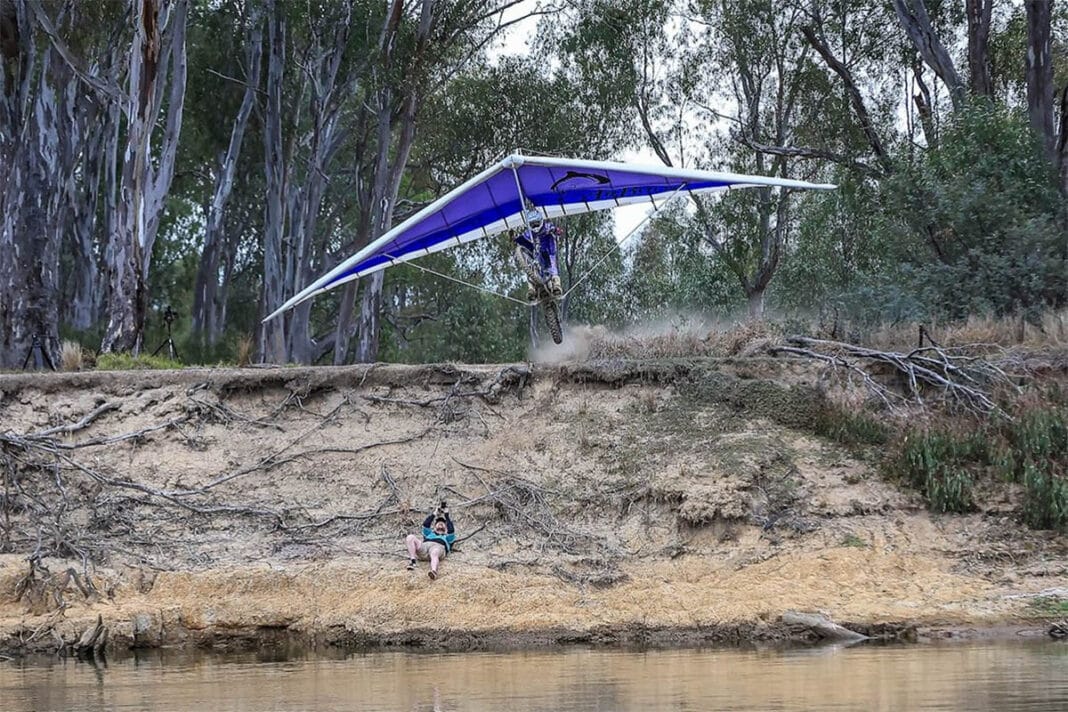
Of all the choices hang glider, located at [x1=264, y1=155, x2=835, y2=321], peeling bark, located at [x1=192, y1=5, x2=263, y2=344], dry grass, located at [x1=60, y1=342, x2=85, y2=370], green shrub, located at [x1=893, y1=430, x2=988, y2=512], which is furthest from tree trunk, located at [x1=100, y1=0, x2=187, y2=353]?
green shrub, located at [x1=893, y1=430, x2=988, y2=512]

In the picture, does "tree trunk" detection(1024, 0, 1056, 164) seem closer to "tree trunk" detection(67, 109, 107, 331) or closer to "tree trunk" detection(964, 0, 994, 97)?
"tree trunk" detection(964, 0, 994, 97)

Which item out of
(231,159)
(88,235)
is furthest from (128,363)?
(88,235)

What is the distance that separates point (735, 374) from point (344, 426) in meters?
4.63

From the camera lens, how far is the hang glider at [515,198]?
15727 millimetres

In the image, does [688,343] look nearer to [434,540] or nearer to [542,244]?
[542,244]

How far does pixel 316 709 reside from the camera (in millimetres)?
7695

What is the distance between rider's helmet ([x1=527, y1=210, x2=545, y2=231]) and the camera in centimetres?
1636

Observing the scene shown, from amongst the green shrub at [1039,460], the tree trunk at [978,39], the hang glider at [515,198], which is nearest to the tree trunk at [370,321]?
the hang glider at [515,198]

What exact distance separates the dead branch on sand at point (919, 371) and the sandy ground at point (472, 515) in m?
0.42

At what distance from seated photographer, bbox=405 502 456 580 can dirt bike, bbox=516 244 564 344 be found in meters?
3.69

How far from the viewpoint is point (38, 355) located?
71.5ft

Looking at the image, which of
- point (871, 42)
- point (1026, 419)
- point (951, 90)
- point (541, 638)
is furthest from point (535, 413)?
point (871, 42)

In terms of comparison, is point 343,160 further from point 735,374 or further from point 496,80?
point 735,374

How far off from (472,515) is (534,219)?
4.36 m
